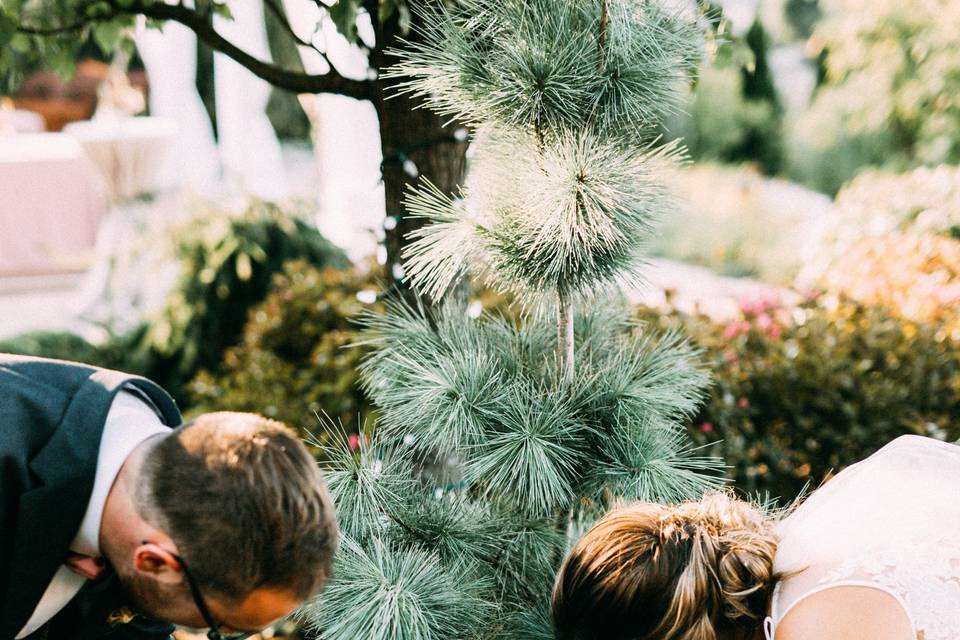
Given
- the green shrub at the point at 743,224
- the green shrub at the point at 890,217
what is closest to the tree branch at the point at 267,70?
the green shrub at the point at 890,217

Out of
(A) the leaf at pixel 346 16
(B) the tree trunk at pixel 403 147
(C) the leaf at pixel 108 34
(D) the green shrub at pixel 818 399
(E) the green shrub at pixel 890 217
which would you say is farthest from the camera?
(E) the green shrub at pixel 890 217

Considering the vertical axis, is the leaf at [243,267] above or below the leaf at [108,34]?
below

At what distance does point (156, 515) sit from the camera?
1164mm

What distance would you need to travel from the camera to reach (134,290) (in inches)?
164

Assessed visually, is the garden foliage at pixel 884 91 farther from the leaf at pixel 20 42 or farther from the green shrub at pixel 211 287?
the leaf at pixel 20 42

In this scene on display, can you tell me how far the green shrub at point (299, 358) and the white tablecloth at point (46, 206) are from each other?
113 inches

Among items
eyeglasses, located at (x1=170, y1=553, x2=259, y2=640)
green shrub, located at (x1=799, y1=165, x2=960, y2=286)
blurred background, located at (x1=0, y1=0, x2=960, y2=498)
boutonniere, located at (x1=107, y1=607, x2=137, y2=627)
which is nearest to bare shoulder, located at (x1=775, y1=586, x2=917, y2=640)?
blurred background, located at (x1=0, y1=0, x2=960, y2=498)

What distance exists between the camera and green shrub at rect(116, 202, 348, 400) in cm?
383

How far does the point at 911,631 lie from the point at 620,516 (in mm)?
453

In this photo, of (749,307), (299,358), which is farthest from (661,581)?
(299,358)

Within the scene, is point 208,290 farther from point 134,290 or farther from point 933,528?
point 933,528

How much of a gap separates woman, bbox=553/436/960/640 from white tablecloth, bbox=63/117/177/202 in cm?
483

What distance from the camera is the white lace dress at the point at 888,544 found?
1.32m

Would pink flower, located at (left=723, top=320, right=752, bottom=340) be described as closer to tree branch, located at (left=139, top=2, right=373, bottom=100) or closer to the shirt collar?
tree branch, located at (left=139, top=2, right=373, bottom=100)
